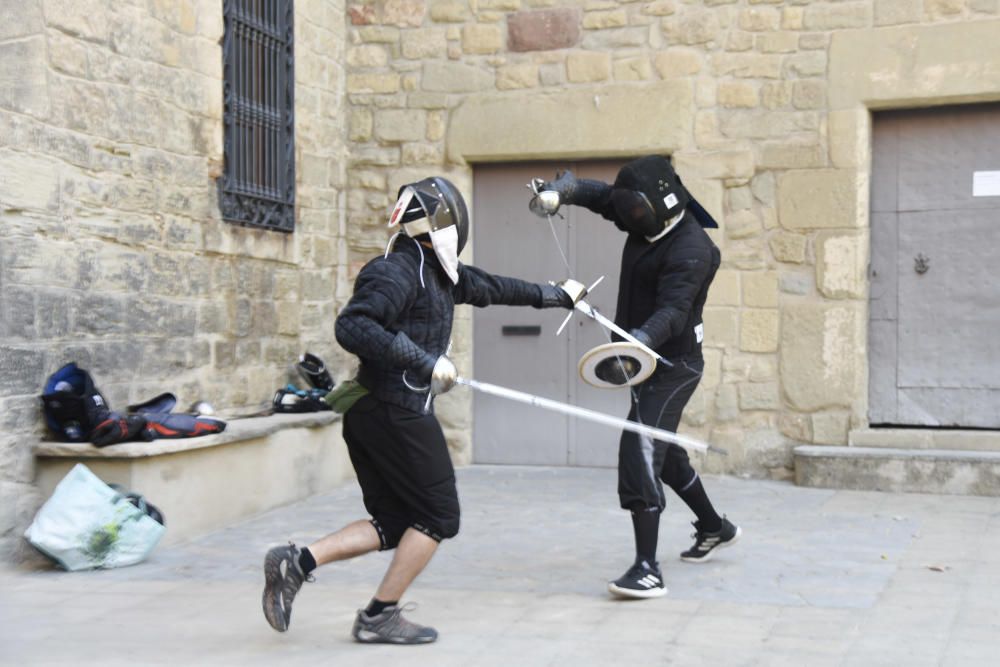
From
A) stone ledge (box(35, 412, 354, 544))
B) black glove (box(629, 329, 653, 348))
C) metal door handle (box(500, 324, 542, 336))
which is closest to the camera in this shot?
black glove (box(629, 329, 653, 348))

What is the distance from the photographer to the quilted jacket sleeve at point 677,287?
4965mm

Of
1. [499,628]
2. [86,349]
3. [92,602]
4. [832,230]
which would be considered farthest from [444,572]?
[832,230]

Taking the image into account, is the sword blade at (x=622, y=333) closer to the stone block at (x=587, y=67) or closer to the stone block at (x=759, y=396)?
the stone block at (x=759, y=396)

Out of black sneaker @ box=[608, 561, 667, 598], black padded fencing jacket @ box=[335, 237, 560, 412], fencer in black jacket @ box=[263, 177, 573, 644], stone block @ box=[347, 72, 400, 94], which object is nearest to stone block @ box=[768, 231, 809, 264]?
stone block @ box=[347, 72, 400, 94]

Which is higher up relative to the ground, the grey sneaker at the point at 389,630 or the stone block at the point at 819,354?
the stone block at the point at 819,354

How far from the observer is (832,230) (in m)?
7.66

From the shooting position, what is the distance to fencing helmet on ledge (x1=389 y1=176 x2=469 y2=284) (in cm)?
441

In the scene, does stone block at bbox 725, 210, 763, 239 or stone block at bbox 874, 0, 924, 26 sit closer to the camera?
stone block at bbox 874, 0, 924, 26

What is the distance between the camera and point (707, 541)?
559 centimetres

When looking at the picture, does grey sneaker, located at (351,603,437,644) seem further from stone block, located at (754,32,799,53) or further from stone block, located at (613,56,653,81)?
stone block, located at (754,32,799,53)

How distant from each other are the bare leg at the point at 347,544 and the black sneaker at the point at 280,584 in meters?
0.09

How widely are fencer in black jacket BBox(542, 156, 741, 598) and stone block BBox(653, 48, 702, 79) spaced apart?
9.01 ft

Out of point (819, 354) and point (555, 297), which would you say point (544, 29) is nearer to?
point (819, 354)

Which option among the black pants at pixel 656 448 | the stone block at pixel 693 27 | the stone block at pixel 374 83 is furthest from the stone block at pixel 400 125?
the black pants at pixel 656 448
